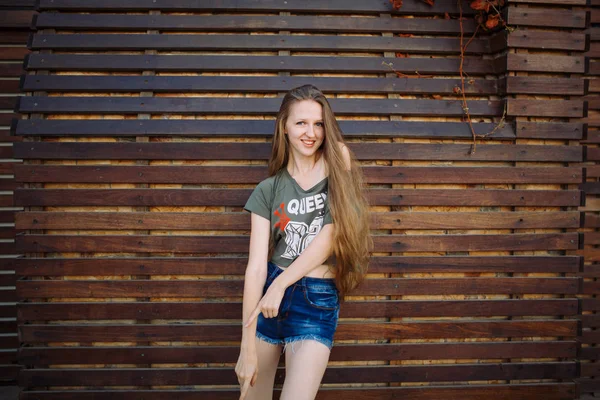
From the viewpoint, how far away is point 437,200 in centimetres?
375

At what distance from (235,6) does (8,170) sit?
9.57ft

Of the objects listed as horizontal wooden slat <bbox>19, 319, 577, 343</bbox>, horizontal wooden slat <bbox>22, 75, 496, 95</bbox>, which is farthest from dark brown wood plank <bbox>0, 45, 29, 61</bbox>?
horizontal wooden slat <bbox>19, 319, 577, 343</bbox>

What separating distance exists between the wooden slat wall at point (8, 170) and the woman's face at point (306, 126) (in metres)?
3.35

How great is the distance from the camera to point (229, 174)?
3.68 m

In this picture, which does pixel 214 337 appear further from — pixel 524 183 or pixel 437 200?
pixel 524 183

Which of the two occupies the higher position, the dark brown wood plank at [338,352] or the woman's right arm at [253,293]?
the woman's right arm at [253,293]

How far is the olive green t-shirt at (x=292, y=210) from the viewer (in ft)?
8.43

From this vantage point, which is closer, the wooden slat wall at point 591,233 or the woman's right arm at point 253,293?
the woman's right arm at point 253,293

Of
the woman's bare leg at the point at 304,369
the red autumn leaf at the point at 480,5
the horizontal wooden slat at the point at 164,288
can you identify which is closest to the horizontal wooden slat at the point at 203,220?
the horizontal wooden slat at the point at 164,288

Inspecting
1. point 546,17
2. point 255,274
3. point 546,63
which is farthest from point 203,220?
point 546,17

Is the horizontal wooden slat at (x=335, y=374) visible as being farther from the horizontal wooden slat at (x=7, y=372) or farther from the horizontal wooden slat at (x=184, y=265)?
the horizontal wooden slat at (x=7, y=372)

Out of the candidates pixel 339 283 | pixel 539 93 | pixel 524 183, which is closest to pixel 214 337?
pixel 339 283

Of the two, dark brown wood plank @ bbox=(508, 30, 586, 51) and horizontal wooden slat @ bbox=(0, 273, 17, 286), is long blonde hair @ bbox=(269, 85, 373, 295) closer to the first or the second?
dark brown wood plank @ bbox=(508, 30, 586, 51)

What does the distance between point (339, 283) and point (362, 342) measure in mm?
1388
